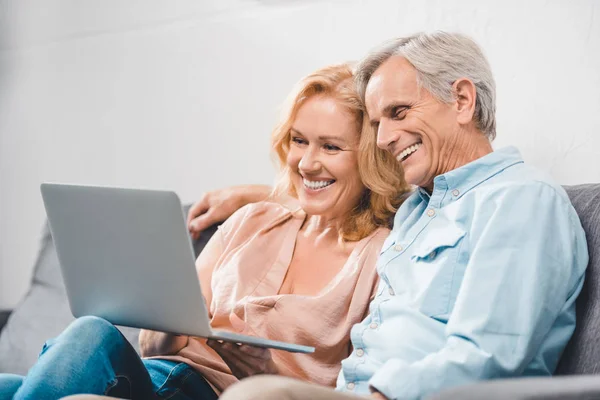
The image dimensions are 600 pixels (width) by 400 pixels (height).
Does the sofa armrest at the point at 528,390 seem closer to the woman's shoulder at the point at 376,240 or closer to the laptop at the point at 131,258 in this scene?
the laptop at the point at 131,258

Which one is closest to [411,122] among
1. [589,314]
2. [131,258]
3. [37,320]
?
[589,314]

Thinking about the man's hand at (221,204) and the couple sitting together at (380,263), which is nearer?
the couple sitting together at (380,263)

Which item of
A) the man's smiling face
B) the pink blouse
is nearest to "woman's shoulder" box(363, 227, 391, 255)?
the pink blouse

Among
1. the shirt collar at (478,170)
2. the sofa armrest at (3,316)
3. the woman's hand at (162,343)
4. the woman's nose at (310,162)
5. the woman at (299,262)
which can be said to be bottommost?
the sofa armrest at (3,316)

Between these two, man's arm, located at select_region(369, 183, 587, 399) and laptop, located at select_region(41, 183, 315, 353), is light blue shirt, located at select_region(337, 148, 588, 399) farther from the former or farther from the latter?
laptop, located at select_region(41, 183, 315, 353)

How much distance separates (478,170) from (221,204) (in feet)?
2.84

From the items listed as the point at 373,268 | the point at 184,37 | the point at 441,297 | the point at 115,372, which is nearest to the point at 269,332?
the point at 373,268

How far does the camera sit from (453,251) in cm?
141

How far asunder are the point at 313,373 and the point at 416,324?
1.26 ft

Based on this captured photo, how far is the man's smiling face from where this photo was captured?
1553 millimetres

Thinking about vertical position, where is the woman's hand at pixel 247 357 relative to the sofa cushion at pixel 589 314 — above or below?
below

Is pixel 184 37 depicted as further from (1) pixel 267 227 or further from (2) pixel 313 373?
(2) pixel 313 373

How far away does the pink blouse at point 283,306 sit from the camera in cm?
171

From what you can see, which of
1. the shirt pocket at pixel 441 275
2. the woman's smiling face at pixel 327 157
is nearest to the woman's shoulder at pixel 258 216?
the woman's smiling face at pixel 327 157
